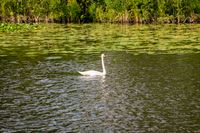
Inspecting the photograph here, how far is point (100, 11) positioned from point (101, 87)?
42.9 metres

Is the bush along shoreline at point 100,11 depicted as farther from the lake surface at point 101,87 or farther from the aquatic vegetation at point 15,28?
the lake surface at point 101,87

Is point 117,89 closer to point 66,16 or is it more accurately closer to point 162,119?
point 162,119

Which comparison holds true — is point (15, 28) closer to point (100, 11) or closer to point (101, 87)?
point (100, 11)

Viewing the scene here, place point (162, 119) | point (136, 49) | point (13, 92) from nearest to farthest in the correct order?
1. point (162, 119)
2. point (13, 92)
3. point (136, 49)

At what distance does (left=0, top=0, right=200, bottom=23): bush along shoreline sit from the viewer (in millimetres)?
62844

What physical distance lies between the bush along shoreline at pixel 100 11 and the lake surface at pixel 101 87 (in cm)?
2072

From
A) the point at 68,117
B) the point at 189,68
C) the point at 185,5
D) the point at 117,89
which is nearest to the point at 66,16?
the point at 185,5

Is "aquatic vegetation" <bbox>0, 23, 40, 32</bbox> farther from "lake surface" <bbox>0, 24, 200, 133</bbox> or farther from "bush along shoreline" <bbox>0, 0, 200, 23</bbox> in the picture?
"lake surface" <bbox>0, 24, 200, 133</bbox>

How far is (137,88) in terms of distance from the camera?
2333 centimetres

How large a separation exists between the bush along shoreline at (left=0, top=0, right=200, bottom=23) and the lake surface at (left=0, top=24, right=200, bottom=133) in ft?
68.0

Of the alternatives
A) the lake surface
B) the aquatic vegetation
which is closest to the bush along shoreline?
the aquatic vegetation

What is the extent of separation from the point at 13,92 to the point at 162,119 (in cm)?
796

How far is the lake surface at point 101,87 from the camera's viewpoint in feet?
58.6

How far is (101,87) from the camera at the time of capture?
23.8m
